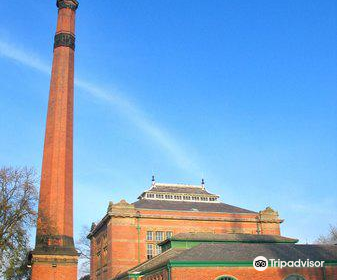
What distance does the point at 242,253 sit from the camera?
1168 inches

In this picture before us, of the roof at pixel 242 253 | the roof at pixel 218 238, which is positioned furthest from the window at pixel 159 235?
the roof at pixel 242 253

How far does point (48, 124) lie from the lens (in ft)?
142

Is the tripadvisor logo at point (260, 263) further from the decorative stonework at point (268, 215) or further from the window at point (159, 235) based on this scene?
the decorative stonework at point (268, 215)

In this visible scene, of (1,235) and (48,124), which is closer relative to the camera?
(1,235)

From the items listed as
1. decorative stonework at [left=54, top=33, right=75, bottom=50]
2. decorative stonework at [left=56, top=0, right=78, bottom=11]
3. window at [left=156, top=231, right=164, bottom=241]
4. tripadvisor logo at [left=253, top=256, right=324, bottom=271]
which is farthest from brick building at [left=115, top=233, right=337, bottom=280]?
decorative stonework at [left=56, top=0, right=78, bottom=11]

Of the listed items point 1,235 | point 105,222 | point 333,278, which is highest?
point 105,222

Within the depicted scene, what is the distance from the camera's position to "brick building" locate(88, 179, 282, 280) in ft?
153

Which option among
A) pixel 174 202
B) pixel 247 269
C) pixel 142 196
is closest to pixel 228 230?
pixel 174 202

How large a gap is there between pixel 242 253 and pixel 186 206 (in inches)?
919

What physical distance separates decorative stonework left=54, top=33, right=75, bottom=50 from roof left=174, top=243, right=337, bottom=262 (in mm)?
26446

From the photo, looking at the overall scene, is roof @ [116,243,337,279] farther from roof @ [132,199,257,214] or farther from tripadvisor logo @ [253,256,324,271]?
roof @ [132,199,257,214]

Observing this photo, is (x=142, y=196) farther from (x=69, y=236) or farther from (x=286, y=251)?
(x=286, y=251)

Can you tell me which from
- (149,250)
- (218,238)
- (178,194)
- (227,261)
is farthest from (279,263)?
(178,194)

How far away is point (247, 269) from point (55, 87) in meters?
26.7
